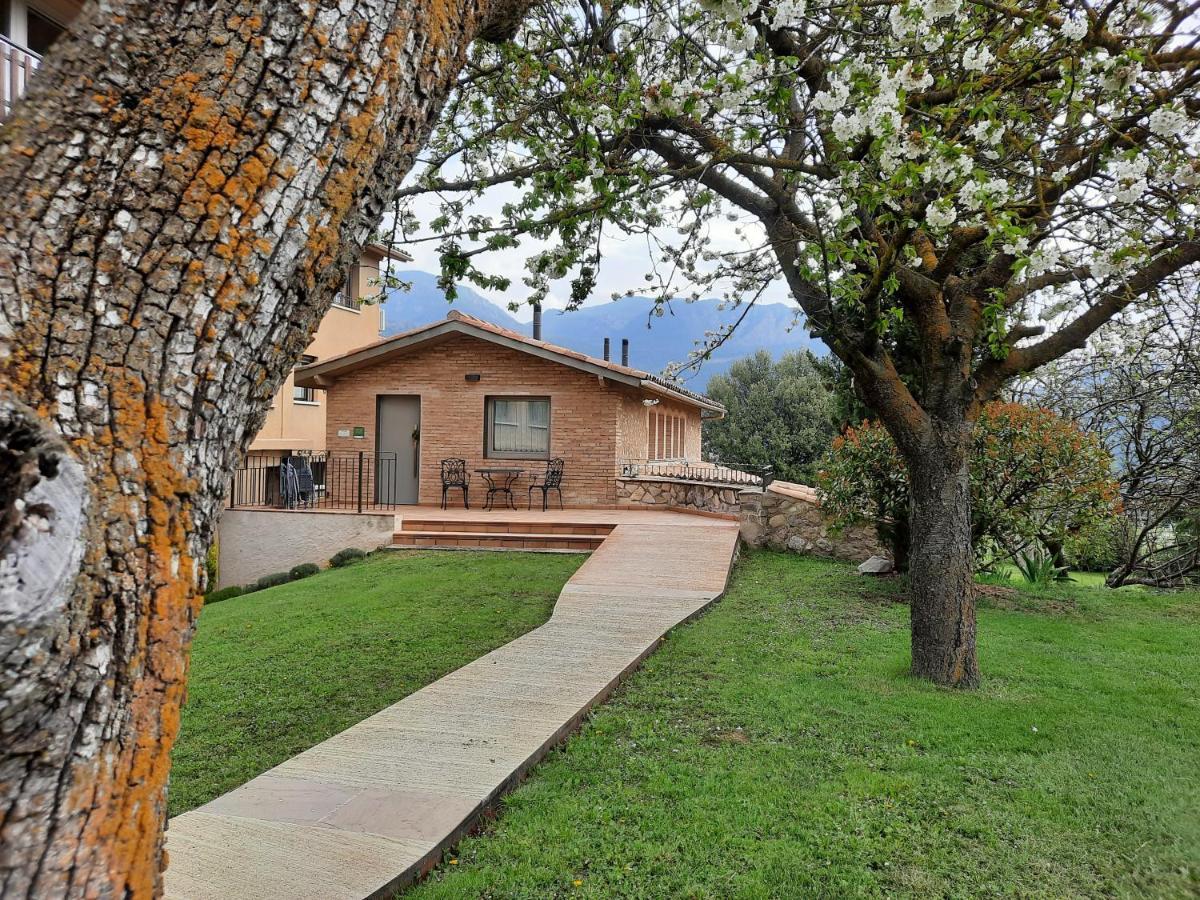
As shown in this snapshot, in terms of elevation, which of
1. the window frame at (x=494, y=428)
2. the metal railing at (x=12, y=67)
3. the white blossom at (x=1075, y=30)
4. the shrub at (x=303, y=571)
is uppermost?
the metal railing at (x=12, y=67)

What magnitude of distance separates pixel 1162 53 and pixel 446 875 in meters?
5.79

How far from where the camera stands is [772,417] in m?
35.9

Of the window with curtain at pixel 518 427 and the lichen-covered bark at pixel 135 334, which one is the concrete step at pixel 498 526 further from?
the lichen-covered bark at pixel 135 334

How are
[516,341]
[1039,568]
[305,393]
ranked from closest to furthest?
1. [1039,568]
2. [516,341]
3. [305,393]

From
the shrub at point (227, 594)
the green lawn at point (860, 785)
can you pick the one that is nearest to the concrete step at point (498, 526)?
the shrub at point (227, 594)

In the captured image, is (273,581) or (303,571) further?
(303,571)

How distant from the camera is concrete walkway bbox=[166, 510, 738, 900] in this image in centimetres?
297

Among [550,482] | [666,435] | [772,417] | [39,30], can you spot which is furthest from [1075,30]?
[772,417]

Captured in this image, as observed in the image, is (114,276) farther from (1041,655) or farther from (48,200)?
(1041,655)

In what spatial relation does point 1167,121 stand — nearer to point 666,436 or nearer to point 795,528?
point 795,528

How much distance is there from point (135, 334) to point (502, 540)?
12.7 meters

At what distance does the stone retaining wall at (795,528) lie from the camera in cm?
1214

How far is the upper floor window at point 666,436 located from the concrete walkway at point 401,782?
553 inches

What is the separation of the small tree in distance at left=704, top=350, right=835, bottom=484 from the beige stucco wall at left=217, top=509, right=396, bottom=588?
2120 centimetres
